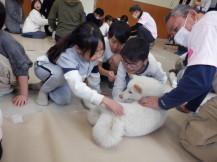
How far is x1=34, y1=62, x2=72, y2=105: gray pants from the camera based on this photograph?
116cm

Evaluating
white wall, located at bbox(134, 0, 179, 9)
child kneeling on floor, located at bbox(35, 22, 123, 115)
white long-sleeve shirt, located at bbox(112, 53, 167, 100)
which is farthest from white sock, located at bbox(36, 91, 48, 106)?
white wall, located at bbox(134, 0, 179, 9)

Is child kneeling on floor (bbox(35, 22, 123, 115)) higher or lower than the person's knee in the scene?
higher

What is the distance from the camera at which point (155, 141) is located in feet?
3.38

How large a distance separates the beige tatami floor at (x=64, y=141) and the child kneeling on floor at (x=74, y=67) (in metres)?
0.11

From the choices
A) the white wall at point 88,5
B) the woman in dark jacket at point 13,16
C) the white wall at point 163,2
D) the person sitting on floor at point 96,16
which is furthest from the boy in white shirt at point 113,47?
the white wall at point 163,2

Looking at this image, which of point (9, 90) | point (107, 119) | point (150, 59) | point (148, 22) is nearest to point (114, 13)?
point (148, 22)

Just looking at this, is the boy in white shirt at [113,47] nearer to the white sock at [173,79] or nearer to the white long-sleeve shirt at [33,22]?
the white sock at [173,79]

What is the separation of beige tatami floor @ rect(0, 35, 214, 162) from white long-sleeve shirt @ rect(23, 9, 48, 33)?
6.30 feet

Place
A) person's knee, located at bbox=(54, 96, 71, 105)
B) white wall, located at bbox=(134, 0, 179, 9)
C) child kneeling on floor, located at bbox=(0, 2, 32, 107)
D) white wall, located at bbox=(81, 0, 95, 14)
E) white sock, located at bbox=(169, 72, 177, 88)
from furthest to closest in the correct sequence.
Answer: white wall, located at bbox=(134, 0, 179, 9), white wall, located at bbox=(81, 0, 95, 14), white sock, located at bbox=(169, 72, 177, 88), person's knee, located at bbox=(54, 96, 71, 105), child kneeling on floor, located at bbox=(0, 2, 32, 107)

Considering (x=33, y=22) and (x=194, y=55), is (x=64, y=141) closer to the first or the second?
(x=194, y=55)

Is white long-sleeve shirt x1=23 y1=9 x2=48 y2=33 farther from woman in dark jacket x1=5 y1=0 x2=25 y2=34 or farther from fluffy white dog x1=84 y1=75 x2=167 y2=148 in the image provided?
fluffy white dog x1=84 y1=75 x2=167 y2=148

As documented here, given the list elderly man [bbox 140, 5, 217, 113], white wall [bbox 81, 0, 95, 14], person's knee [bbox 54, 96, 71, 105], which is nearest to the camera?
elderly man [bbox 140, 5, 217, 113]

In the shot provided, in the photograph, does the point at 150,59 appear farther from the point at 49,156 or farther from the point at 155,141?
the point at 49,156

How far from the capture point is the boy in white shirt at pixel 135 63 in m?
1.12
